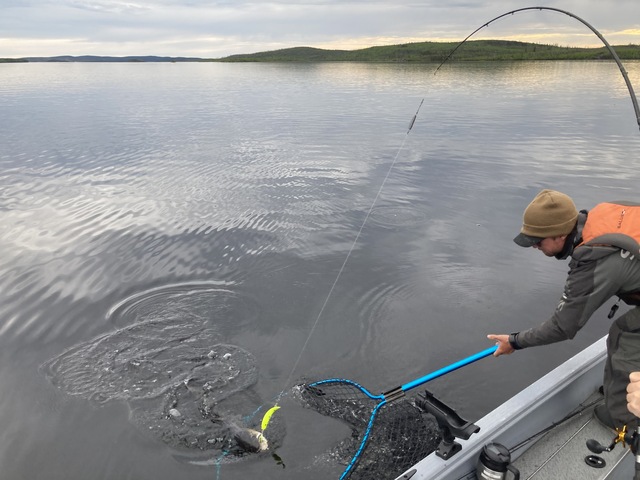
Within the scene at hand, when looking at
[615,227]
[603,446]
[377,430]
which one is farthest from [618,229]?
[377,430]

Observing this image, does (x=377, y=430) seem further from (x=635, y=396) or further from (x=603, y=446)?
(x=635, y=396)

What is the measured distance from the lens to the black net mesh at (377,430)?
488 centimetres

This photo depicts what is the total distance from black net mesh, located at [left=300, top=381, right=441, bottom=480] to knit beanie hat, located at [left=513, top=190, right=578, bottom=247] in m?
2.79

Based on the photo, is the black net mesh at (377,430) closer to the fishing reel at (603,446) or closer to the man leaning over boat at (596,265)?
the fishing reel at (603,446)

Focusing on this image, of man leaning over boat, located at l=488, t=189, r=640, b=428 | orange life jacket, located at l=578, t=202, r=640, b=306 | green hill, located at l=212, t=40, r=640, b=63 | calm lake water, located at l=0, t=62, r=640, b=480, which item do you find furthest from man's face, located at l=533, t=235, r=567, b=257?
green hill, located at l=212, t=40, r=640, b=63

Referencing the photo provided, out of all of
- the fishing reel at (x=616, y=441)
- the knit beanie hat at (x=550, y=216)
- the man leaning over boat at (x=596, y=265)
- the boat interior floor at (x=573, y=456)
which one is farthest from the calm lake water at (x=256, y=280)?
the knit beanie hat at (x=550, y=216)

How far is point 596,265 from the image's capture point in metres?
3.34

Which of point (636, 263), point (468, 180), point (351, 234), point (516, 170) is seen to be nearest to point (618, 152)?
point (516, 170)

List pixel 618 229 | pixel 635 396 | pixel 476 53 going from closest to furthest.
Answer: pixel 635 396
pixel 618 229
pixel 476 53

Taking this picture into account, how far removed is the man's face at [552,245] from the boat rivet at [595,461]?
Answer: 1.86 meters

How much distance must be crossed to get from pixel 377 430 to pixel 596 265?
311 cm

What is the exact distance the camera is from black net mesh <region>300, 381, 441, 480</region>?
4.88 m

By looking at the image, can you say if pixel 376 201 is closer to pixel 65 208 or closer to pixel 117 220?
→ pixel 117 220

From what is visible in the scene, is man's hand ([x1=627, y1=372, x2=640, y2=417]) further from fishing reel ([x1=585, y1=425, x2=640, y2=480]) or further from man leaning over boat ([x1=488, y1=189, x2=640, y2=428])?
fishing reel ([x1=585, y1=425, x2=640, y2=480])
